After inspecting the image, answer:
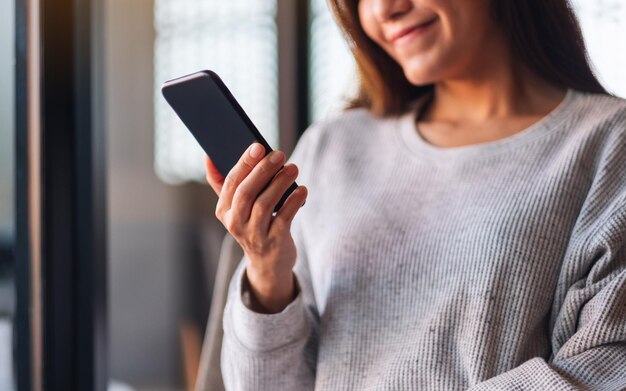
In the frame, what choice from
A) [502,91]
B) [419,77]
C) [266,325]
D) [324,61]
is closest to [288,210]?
[266,325]

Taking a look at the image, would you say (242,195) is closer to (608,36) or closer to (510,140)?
A: (510,140)

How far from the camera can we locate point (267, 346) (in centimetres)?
102

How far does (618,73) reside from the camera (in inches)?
63.4

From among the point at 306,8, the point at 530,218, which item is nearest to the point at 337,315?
the point at 530,218

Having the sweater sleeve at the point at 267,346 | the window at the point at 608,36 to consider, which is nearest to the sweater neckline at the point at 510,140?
the sweater sleeve at the point at 267,346

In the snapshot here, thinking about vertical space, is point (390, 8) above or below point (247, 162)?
above

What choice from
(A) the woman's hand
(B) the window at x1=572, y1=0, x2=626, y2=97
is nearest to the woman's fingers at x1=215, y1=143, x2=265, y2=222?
(A) the woman's hand

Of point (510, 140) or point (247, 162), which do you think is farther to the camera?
point (510, 140)

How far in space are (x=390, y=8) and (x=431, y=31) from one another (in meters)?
0.06

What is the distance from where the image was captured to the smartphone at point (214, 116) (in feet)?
2.92

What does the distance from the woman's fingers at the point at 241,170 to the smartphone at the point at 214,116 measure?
0.02 meters

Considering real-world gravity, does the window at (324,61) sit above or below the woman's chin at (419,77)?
below

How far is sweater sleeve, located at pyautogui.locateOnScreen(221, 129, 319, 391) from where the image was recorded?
101 centimetres

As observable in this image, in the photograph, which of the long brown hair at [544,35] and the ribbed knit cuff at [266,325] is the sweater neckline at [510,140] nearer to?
the long brown hair at [544,35]
